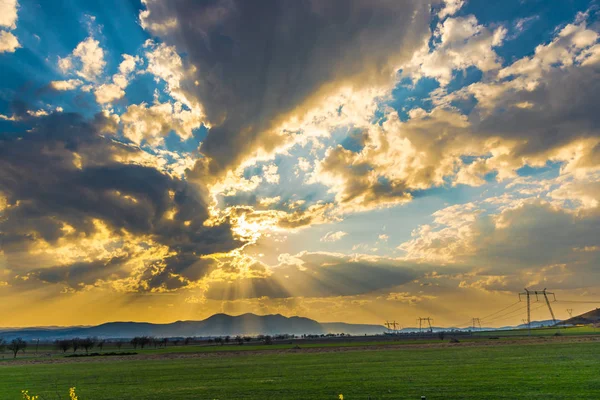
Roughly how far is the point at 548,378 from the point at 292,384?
25.8 meters

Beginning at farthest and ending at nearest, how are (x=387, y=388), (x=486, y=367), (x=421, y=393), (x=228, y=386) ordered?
(x=486, y=367) < (x=228, y=386) < (x=387, y=388) < (x=421, y=393)

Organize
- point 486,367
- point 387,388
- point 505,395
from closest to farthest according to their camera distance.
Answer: point 505,395
point 387,388
point 486,367

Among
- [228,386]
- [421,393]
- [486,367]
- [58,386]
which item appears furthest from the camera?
[58,386]

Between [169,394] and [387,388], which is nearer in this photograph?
[387,388]

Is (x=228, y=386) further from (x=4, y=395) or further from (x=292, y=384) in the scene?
(x=4, y=395)

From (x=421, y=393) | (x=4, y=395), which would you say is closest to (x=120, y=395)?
(x=4, y=395)

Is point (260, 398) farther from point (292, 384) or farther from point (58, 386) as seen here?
point (58, 386)

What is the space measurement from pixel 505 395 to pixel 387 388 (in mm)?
10034

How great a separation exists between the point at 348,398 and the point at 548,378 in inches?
814

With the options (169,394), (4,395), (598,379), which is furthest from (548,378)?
(4,395)

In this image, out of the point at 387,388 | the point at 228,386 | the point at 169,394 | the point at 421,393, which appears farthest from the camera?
the point at 228,386

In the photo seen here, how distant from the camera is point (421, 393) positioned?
31438mm

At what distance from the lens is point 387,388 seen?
34.5 meters

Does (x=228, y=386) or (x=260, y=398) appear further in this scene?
(x=228, y=386)
